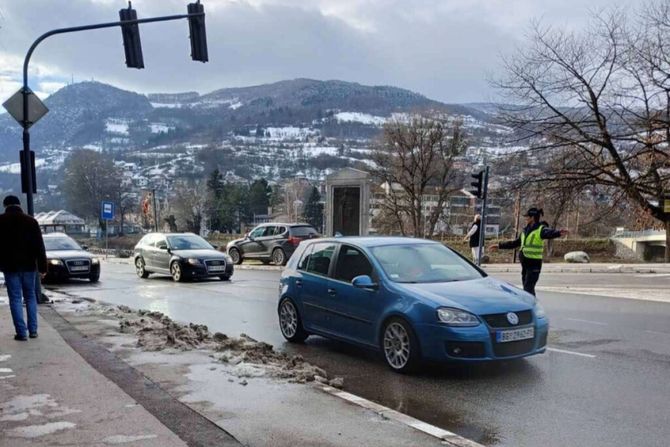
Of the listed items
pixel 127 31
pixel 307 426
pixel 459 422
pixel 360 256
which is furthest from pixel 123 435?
pixel 127 31

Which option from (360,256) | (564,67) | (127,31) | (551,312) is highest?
(564,67)

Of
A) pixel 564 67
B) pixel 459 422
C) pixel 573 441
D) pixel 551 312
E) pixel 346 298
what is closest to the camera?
pixel 573 441

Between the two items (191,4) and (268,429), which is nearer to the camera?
(268,429)

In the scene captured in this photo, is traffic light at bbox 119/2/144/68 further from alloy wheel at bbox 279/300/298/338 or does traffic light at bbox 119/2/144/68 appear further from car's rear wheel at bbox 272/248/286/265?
car's rear wheel at bbox 272/248/286/265

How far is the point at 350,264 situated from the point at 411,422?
128 inches

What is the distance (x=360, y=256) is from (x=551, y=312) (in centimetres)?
576

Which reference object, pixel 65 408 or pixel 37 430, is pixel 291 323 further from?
pixel 37 430

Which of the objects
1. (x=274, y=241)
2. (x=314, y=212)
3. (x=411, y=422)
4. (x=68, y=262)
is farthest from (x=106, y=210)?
(x=314, y=212)

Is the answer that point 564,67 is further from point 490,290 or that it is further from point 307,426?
point 307,426

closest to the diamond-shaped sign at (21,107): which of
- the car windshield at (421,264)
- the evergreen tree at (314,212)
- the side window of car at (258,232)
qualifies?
the car windshield at (421,264)

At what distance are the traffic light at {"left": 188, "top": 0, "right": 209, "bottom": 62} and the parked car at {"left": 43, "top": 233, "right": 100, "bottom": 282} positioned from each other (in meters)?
8.55

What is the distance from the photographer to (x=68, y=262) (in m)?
18.8

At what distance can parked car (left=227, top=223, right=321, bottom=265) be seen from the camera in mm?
25875

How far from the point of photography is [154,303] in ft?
45.9
